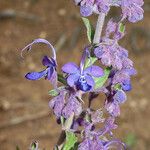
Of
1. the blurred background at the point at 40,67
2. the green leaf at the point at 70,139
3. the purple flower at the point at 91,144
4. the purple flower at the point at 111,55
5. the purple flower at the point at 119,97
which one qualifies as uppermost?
the purple flower at the point at 111,55

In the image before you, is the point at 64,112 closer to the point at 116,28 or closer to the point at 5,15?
the point at 116,28

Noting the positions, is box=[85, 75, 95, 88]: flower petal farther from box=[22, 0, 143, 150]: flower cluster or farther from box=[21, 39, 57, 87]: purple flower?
box=[21, 39, 57, 87]: purple flower

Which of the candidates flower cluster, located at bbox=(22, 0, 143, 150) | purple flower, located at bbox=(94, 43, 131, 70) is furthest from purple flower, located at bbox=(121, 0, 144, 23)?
purple flower, located at bbox=(94, 43, 131, 70)

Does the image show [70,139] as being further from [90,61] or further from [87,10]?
[87,10]

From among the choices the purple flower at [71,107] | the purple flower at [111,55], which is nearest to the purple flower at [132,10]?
the purple flower at [111,55]

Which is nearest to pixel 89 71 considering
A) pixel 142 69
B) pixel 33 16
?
pixel 142 69

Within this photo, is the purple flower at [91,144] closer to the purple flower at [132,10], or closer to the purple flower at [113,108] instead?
the purple flower at [113,108]

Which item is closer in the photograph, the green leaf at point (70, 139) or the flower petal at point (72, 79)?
the flower petal at point (72, 79)

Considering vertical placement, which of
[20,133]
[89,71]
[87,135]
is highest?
[89,71]
